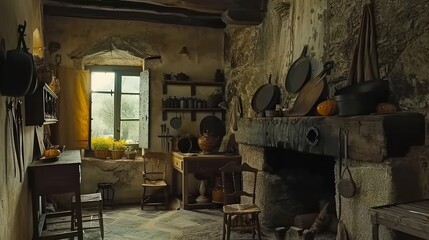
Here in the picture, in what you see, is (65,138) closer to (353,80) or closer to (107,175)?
(107,175)

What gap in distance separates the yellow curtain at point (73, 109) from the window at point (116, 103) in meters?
0.30

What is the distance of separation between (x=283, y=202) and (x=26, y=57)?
271cm

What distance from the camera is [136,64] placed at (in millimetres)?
5535

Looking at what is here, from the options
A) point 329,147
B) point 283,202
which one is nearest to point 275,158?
point 283,202

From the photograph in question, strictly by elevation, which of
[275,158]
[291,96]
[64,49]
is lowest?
[275,158]

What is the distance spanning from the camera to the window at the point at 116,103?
17.6ft

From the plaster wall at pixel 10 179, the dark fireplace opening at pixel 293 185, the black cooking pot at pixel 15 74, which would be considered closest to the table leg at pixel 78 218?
the plaster wall at pixel 10 179

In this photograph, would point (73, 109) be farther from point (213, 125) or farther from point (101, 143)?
point (213, 125)

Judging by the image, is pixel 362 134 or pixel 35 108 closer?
pixel 362 134

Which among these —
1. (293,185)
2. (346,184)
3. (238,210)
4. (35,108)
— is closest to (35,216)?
(35,108)

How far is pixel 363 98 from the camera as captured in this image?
2.24 metres

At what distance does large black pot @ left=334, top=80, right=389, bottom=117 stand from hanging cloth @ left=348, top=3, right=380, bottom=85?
0.09 m

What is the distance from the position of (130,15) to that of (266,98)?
8.08ft

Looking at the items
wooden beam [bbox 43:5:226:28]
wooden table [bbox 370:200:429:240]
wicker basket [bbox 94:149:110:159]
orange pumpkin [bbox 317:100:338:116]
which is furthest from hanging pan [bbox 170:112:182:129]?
wooden table [bbox 370:200:429:240]
